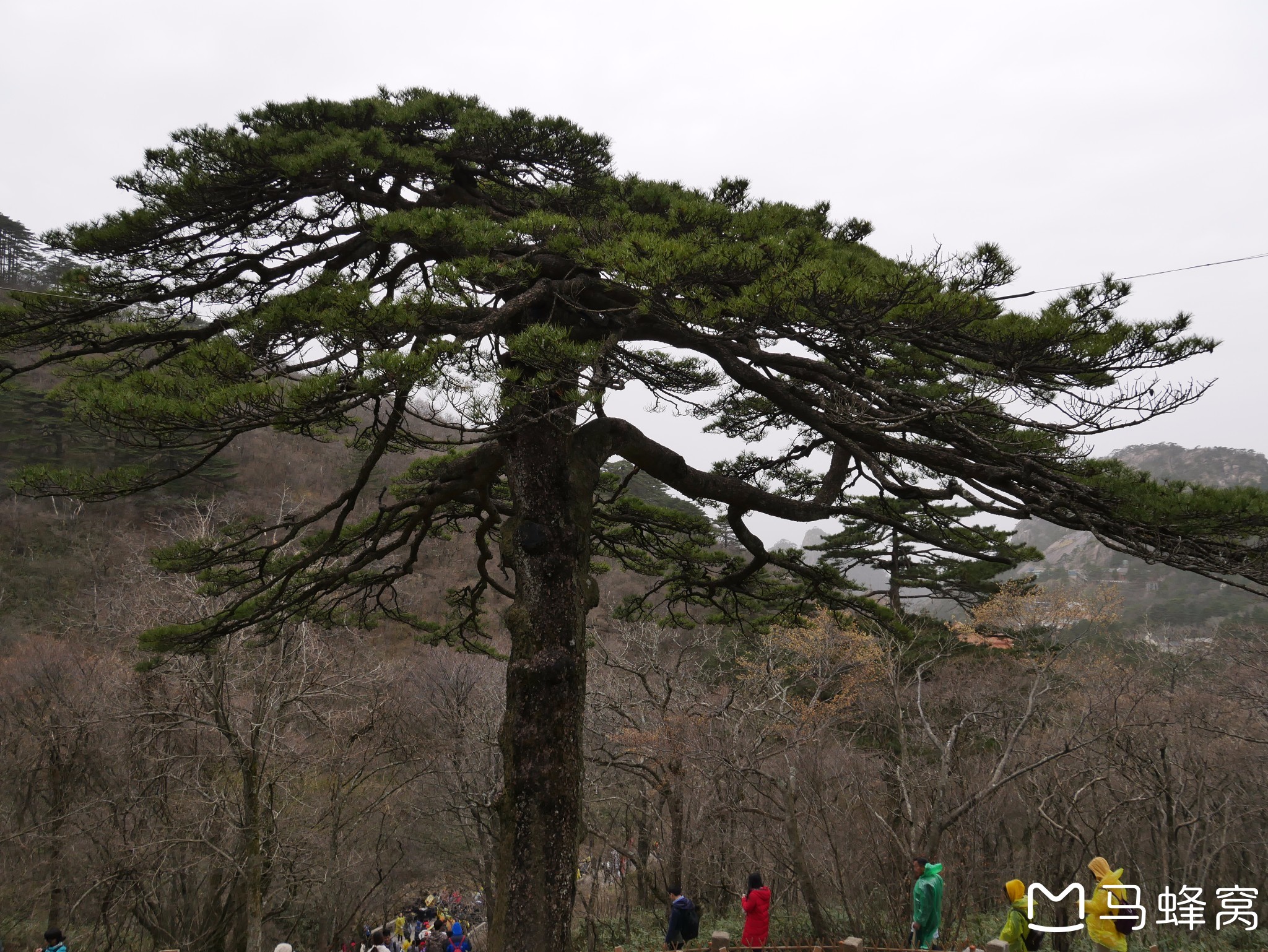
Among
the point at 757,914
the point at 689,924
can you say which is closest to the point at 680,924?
the point at 689,924

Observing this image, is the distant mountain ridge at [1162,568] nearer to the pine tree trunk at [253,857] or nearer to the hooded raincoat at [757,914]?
the hooded raincoat at [757,914]

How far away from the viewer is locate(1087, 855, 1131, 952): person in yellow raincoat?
5094mm

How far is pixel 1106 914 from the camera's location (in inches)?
202

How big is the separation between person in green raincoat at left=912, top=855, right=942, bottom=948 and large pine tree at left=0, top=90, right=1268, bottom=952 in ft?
7.86

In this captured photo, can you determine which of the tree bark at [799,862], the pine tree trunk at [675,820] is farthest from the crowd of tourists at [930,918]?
the pine tree trunk at [675,820]

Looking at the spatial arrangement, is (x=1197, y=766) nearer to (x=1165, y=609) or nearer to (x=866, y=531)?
(x=866, y=531)

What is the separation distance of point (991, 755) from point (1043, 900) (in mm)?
4032

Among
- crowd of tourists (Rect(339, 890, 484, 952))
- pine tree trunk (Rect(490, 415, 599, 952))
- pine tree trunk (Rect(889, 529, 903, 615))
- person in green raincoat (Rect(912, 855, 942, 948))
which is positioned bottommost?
crowd of tourists (Rect(339, 890, 484, 952))

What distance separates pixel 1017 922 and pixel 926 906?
909mm

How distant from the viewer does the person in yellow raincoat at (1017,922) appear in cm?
551

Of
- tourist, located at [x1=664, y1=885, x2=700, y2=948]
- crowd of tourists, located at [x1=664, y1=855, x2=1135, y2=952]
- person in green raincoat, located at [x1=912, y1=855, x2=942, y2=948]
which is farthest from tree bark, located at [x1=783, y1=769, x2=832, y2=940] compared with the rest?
person in green raincoat, located at [x1=912, y1=855, x2=942, y2=948]

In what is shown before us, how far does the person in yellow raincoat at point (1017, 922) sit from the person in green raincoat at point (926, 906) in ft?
2.33

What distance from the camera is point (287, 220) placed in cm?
600

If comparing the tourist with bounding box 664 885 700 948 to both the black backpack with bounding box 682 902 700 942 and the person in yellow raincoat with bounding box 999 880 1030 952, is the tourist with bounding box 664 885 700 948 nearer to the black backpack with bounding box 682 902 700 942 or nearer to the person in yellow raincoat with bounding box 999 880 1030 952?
the black backpack with bounding box 682 902 700 942
